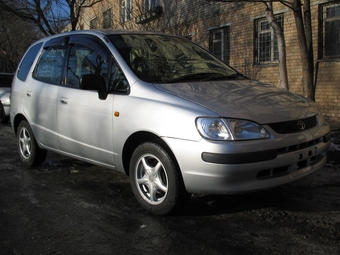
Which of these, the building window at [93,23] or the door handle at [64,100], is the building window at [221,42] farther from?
the building window at [93,23]

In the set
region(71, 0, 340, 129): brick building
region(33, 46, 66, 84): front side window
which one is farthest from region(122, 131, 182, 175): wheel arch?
region(71, 0, 340, 129): brick building

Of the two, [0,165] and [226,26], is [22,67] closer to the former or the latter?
[0,165]

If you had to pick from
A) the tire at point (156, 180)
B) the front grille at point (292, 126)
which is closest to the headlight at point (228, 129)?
the front grille at point (292, 126)

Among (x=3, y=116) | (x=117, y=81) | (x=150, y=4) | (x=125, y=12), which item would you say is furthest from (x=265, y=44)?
(x=117, y=81)

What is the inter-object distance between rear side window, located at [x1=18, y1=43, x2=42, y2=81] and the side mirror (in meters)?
2.03

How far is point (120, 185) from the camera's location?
15.0ft

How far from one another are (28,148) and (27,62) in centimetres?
130

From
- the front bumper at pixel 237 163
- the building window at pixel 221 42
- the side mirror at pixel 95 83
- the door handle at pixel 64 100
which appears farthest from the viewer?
the building window at pixel 221 42

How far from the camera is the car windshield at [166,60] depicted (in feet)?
13.1

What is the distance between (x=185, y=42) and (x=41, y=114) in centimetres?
212

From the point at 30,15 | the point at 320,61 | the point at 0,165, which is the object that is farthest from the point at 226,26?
the point at 0,165

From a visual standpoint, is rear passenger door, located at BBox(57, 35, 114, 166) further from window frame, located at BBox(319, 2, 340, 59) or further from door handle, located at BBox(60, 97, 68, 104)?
window frame, located at BBox(319, 2, 340, 59)

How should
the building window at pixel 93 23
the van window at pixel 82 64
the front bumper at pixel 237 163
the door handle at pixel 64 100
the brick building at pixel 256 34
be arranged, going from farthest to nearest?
the building window at pixel 93 23 < the brick building at pixel 256 34 < the door handle at pixel 64 100 < the van window at pixel 82 64 < the front bumper at pixel 237 163

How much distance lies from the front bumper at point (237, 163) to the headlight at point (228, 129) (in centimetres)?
6
